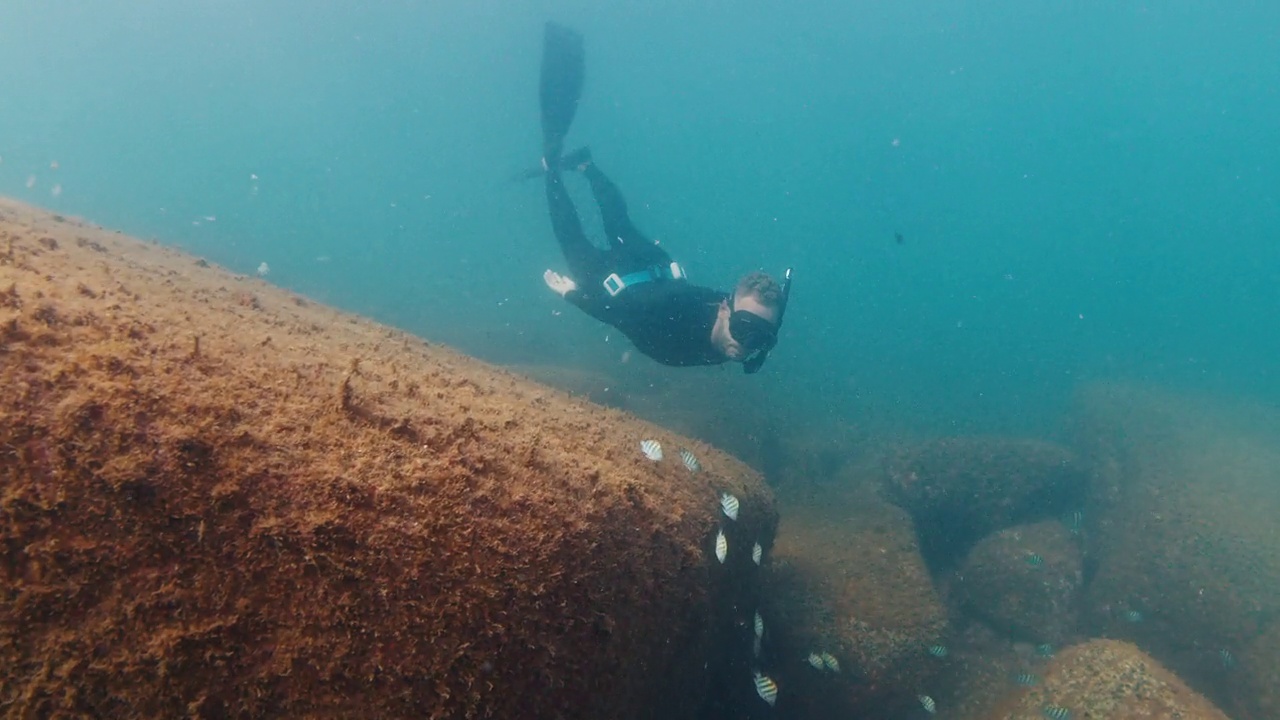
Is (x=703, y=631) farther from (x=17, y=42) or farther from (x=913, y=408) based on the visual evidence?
(x=17, y=42)

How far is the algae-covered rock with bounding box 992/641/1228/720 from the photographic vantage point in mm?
7297

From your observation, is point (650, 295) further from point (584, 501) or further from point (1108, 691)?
point (1108, 691)

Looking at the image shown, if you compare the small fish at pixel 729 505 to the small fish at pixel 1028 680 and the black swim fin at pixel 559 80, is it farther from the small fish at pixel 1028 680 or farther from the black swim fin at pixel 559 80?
the black swim fin at pixel 559 80

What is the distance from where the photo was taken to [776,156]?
485 feet

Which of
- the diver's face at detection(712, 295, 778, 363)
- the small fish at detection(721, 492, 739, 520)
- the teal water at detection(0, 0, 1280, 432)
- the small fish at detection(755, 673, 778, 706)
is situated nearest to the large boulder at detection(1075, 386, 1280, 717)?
the diver's face at detection(712, 295, 778, 363)

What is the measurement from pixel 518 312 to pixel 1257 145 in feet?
566

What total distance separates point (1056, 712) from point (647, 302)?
8815mm

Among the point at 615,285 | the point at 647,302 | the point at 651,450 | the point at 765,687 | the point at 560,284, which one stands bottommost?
the point at 765,687

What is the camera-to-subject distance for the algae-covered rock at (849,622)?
334 inches

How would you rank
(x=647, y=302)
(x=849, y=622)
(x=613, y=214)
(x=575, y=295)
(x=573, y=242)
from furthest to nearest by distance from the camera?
(x=613, y=214) → (x=573, y=242) → (x=575, y=295) → (x=647, y=302) → (x=849, y=622)

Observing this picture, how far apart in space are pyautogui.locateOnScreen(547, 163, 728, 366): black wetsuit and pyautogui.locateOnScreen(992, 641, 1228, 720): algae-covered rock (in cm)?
704

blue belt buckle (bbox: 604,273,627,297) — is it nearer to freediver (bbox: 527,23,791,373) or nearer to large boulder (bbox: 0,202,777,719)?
freediver (bbox: 527,23,791,373)

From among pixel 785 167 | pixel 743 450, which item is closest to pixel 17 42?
pixel 785 167

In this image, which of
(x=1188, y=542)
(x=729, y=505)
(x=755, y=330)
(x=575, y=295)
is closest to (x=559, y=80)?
(x=575, y=295)
